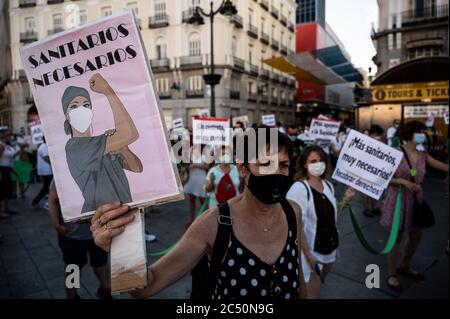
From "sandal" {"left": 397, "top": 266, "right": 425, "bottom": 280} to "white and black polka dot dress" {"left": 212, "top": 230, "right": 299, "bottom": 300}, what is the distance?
9.93 feet

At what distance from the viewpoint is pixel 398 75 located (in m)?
12.6

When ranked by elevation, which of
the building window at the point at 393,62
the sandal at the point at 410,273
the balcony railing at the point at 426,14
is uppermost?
the balcony railing at the point at 426,14

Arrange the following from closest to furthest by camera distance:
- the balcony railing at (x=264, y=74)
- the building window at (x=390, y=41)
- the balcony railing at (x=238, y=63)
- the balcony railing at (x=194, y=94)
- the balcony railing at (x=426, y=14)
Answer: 1. the building window at (x=390, y=41)
2. the balcony railing at (x=426, y=14)
3. the balcony railing at (x=238, y=63)
4. the balcony railing at (x=194, y=94)
5. the balcony railing at (x=264, y=74)

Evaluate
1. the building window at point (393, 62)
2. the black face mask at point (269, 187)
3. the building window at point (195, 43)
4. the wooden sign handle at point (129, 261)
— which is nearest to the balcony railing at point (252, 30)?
the building window at point (195, 43)

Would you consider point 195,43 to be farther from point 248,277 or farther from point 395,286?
point 248,277

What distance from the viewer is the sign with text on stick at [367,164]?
2.60 m

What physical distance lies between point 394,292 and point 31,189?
1066 cm

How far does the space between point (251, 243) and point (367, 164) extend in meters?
1.63

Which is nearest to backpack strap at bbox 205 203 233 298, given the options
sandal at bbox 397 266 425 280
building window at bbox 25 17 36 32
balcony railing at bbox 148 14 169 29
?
balcony railing at bbox 148 14 169 29

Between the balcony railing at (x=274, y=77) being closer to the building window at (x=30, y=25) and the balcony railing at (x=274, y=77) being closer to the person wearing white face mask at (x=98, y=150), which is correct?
the building window at (x=30, y=25)

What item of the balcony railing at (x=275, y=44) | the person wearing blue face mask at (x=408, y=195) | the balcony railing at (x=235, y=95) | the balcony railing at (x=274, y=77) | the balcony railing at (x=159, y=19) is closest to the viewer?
the person wearing blue face mask at (x=408, y=195)

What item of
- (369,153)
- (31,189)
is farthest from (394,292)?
Result: (31,189)

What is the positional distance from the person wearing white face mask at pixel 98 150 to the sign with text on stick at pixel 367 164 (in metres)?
2.04
